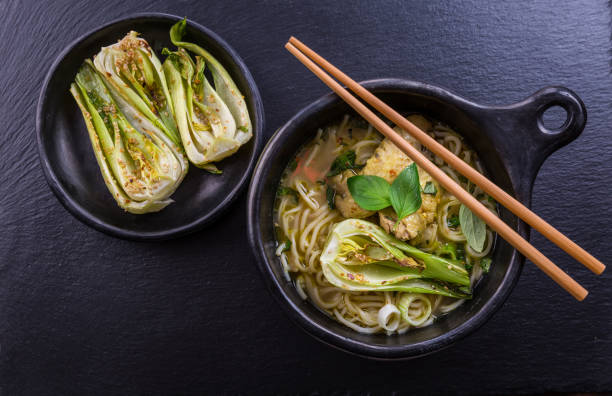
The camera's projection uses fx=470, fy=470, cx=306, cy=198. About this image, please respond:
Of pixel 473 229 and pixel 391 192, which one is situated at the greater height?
pixel 391 192

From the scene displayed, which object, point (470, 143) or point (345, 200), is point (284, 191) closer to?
point (345, 200)

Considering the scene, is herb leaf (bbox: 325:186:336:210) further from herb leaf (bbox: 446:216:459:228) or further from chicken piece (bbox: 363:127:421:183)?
herb leaf (bbox: 446:216:459:228)

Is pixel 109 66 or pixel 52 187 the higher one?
pixel 109 66

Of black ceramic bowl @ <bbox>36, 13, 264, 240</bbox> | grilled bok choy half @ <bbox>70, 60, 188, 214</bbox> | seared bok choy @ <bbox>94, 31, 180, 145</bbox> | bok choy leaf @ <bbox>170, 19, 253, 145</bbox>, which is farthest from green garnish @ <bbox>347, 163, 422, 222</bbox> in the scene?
seared bok choy @ <bbox>94, 31, 180, 145</bbox>

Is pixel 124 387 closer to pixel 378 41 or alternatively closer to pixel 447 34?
pixel 378 41

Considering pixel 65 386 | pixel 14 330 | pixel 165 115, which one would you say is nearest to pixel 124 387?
pixel 65 386

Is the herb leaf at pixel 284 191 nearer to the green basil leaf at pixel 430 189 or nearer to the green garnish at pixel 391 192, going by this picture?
the green garnish at pixel 391 192

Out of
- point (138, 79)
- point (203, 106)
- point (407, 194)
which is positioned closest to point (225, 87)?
point (203, 106)
